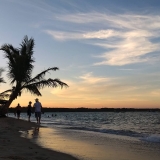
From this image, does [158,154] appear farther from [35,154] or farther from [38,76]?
[38,76]

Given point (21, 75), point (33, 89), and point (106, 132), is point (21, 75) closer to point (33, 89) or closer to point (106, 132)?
→ point (33, 89)

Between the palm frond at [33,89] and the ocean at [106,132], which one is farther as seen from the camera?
the palm frond at [33,89]

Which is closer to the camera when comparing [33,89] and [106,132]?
[106,132]

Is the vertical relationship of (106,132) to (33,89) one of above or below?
below

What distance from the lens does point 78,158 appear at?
286 inches

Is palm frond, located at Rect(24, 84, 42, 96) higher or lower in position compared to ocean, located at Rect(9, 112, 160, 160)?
higher

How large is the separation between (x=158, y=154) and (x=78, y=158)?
2.96 meters

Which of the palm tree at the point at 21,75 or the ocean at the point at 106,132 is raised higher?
the palm tree at the point at 21,75

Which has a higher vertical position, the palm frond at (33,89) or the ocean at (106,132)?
the palm frond at (33,89)

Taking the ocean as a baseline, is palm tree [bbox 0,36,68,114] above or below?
above

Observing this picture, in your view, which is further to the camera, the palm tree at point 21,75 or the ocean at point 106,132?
the palm tree at point 21,75

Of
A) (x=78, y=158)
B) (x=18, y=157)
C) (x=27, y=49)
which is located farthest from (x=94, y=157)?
(x=27, y=49)

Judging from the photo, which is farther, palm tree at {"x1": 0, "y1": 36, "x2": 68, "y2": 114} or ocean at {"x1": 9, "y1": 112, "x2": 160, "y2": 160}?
palm tree at {"x1": 0, "y1": 36, "x2": 68, "y2": 114}

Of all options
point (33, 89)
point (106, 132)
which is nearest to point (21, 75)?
point (33, 89)
